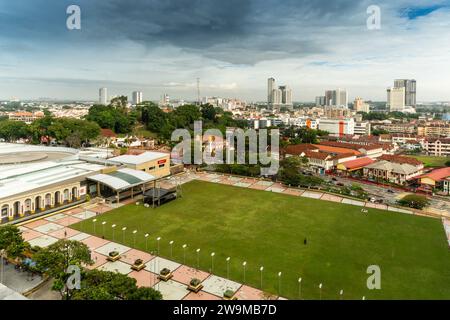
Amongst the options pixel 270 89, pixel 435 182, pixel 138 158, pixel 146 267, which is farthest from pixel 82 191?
pixel 270 89

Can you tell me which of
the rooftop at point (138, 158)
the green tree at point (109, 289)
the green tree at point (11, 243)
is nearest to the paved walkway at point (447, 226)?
the green tree at point (109, 289)

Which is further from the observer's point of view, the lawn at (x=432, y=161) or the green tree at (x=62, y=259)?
the lawn at (x=432, y=161)

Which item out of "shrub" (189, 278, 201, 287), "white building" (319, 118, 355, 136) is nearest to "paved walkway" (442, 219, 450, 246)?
"shrub" (189, 278, 201, 287)

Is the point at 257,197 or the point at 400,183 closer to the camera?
the point at 257,197

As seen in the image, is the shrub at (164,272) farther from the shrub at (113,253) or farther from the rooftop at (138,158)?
the rooftop at (138,158)

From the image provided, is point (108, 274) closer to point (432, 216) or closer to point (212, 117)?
point (432, 216)
